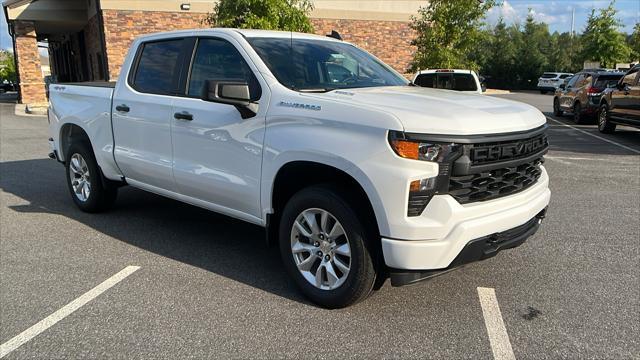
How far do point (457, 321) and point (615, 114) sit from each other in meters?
11.8

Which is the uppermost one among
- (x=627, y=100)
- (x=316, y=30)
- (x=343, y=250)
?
(x=316, y=30)

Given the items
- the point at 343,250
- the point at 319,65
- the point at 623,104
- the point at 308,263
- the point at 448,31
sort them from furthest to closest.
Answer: the point at 448,31 < the point at 623,104 < the point at 319,65 < the point at 308,263 < the point at 343,250

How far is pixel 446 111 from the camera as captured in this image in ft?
10.9

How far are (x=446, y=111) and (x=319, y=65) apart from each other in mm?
1466

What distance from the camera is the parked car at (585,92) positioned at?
15.9m

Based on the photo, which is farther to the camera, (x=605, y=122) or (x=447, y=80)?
(x=605, y=122)

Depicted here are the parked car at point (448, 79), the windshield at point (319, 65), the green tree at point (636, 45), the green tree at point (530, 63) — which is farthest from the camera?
the green tree at point (530, 63)

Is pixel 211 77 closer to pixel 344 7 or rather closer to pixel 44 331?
pixel 44 331

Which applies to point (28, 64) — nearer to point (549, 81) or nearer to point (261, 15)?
point (261, 15)

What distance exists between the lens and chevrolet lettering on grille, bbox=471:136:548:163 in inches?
129

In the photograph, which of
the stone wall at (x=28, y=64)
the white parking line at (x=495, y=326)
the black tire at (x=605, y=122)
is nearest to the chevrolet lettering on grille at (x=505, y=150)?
the white parking line at (x=495, y=326)

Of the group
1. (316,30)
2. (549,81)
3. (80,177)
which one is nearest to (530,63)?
(549,81)

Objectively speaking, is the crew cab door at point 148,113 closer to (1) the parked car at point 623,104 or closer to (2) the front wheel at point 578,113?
(1) the parked car at point 623,104

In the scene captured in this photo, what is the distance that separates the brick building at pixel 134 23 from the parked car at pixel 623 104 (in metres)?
11.9
